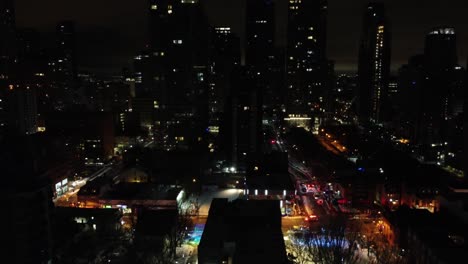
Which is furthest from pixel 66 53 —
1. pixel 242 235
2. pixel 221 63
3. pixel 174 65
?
pixel 242 235

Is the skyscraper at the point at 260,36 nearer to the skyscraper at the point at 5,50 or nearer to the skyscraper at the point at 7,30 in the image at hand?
the skyscraper at the point at 7,30

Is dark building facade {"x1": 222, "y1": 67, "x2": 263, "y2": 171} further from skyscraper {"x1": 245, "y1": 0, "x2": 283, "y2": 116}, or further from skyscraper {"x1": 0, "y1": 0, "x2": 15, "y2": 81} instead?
skyscraper {"x1": 245, "y1": 0, "x2": 283, "y2": 116}

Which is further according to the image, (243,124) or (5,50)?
(5,50)

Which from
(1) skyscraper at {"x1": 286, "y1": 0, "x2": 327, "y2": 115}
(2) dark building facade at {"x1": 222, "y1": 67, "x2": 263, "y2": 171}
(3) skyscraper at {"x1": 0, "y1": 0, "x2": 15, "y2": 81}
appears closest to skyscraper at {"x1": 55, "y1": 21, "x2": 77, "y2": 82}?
(3) skyscraper at {"x1": 0, "y1": 0, "x2": 15, "y2": 81}

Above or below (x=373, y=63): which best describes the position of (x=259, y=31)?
above

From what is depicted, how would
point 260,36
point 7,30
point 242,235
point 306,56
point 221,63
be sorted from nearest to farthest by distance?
point 242,235 → point 7,30 → point 260,36 → point 221,63 → point 306,56

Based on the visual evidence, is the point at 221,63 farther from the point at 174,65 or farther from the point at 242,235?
the point at 242,235

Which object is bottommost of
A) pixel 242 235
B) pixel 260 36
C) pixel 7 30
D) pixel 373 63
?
pixel 242 235
